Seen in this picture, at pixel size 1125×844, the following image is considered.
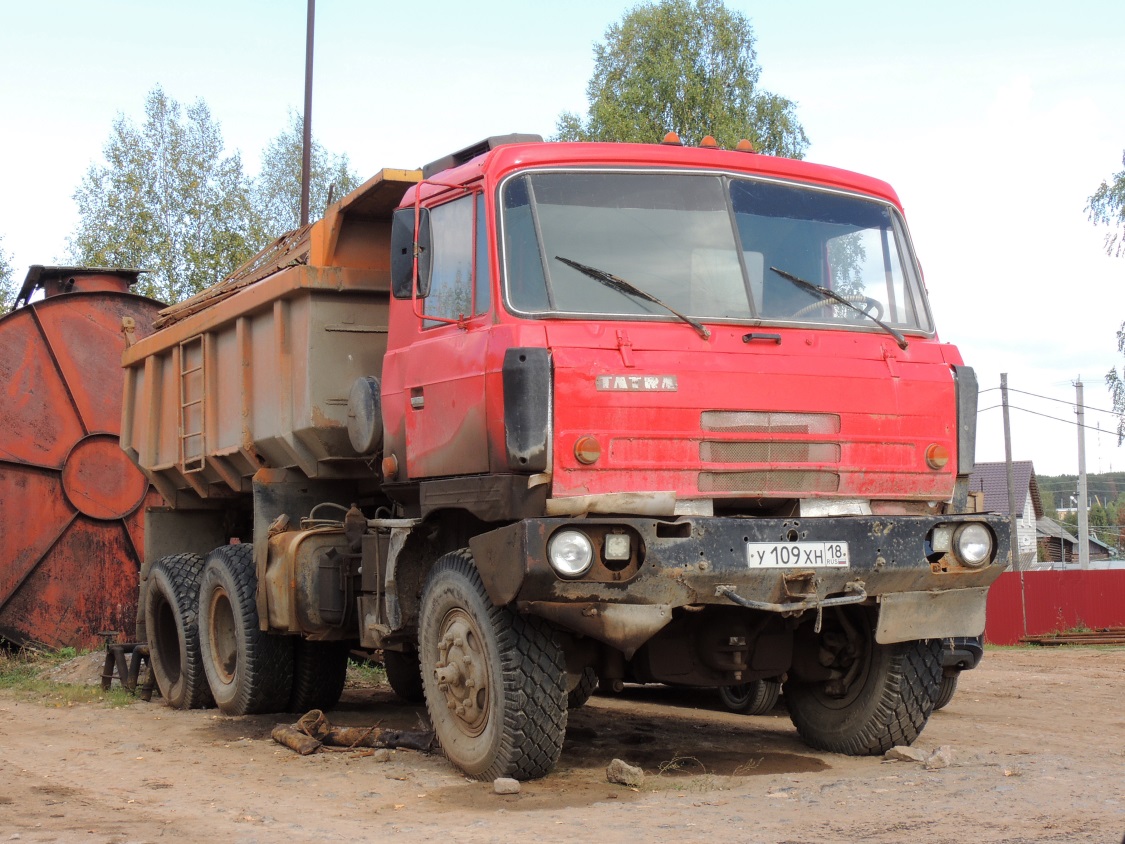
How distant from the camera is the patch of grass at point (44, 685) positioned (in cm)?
1057

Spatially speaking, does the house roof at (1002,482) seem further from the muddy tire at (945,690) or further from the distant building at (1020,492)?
the muddy tire at (945,690)

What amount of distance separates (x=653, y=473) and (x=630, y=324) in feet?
2.23

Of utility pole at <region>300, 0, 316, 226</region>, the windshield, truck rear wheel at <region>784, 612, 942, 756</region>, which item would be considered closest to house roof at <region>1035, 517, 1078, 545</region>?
utility pole at <region>300, 0, 316, 226</region>

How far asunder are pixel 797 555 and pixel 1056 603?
→ 18068 mm

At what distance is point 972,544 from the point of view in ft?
21.2

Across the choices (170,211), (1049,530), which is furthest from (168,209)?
(1049,530)

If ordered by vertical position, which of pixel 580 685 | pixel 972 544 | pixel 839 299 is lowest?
pixel 580 685

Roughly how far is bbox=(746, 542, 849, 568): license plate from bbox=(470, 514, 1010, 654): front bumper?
0.02 metres

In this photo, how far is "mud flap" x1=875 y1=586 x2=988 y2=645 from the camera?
6.34 m

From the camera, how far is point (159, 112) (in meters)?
37.1

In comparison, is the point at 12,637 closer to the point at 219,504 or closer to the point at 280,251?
the point at 219,504

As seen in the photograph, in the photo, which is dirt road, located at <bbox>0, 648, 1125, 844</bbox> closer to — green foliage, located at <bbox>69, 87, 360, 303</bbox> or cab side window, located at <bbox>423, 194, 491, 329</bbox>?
cab side window, located at <bbox>423, 194, 491, 329</bbox>

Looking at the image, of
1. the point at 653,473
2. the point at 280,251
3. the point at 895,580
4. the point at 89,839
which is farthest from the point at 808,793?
the point at 280,251

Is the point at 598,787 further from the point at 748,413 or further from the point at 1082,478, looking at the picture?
the point at 1082,478
